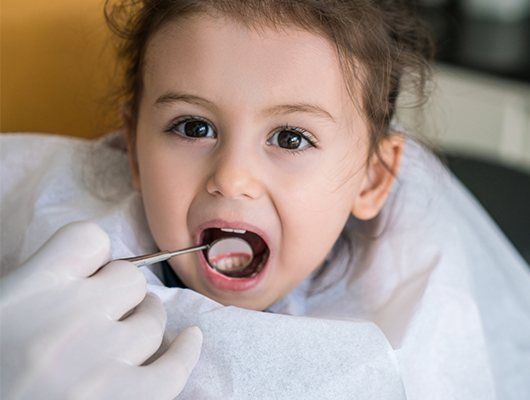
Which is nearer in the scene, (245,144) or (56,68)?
(245,144)

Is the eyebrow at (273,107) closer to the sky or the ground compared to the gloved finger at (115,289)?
closer to the sky

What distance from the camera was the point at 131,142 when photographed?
1.03 meters

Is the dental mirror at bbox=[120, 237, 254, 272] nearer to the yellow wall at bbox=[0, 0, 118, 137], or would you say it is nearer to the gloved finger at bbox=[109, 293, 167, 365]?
the gloved finger at bbox=[109, 293, 167, 365]

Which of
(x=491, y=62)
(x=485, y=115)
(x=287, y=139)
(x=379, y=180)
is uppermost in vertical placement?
(x=287, y=139)

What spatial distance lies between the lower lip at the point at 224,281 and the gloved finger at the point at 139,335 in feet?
0.50

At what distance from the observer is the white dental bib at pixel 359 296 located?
820 mm

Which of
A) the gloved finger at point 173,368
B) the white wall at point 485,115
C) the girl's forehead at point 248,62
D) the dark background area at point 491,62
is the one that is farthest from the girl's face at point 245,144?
the white wall at point 485,115

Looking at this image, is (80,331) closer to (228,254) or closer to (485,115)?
(228,254)

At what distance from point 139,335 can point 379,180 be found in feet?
1.37

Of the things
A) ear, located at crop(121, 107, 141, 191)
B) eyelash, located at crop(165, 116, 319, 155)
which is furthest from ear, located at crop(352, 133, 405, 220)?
ear, located at crop(121, 107, 141, 191)

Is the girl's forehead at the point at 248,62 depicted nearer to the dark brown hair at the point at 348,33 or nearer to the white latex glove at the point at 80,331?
the dark brown hair at the point at 348,33

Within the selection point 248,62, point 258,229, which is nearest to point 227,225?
point 258,229

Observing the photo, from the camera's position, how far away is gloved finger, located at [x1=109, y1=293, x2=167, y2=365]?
27.6 inches

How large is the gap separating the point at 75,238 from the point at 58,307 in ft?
0.18
